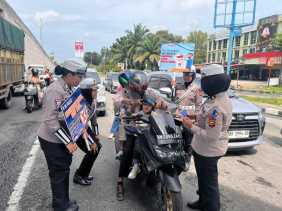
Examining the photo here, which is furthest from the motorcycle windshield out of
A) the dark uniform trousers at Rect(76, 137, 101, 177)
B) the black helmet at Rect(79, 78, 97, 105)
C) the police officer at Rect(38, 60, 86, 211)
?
the dark uniform trousers at Rect(76, 137, 101, 177)

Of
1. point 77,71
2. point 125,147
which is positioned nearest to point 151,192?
point 125,147

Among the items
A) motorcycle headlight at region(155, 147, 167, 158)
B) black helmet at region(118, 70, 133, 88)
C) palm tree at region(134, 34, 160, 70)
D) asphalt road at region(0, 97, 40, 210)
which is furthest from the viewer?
palm tree at region(134, 34, 160, 70)

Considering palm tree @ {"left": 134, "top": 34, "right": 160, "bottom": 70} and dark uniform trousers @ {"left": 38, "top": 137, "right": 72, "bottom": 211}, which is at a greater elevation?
palm tree @ {"left": 134, "top": 34, "right": 160, "bottom": 70}

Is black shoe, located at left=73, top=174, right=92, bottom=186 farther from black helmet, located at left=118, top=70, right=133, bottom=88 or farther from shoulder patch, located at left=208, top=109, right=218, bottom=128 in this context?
shoulder patch, located at left=208, top=109, right=218, bottom=128

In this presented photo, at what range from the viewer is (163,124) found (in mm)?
3439

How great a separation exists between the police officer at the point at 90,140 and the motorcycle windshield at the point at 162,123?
1.02 meters

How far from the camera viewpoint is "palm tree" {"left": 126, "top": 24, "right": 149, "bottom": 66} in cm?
6306

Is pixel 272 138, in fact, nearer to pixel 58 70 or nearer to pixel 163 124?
pixel 163 124

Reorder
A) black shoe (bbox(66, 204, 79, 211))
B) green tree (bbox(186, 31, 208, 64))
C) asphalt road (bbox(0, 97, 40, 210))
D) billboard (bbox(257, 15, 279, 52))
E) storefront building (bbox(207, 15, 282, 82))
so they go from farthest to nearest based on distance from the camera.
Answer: green tree (bbox(186, 31, 208, 64)) < billboard (bbox(257, 15, 279, 52)) < storefront building (bbox(207, 15, 282, 82)) < asphalt road (bbox(0, 97, 40, 210)) < black shoe (bbox(66, 204, 79, 211))

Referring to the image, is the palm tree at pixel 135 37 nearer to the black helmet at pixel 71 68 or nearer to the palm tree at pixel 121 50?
the palm tree at pixel 121 50

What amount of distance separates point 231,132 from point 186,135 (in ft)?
8.48

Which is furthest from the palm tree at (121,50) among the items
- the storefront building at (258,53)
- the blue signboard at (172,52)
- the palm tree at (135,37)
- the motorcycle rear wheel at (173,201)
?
the motorcycle rear wheel at (173,201)

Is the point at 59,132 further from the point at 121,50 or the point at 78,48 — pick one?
the point at 121,50

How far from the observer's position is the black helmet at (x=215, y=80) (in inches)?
125
